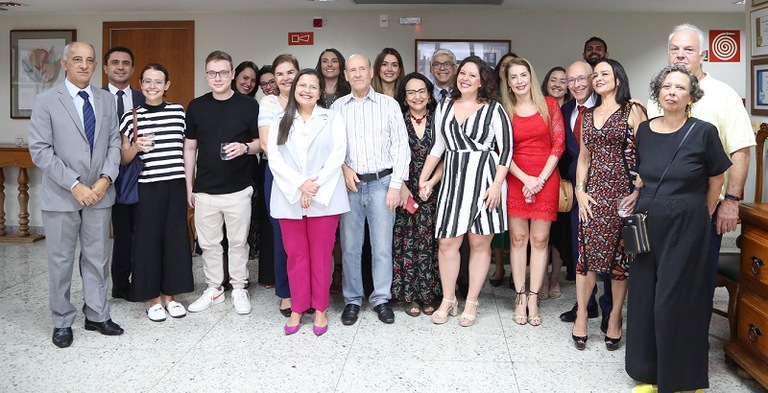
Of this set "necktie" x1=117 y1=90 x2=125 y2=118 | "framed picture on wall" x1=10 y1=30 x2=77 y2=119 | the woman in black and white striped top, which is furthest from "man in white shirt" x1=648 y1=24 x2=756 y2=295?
"framed picture on wall" x1=10 y1=30 x2=77 y2=119

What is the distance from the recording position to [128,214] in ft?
12.6

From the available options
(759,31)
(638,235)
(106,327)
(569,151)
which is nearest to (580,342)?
(638,235)

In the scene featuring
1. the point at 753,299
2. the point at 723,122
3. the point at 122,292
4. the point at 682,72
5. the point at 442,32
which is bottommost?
the point at 122,292

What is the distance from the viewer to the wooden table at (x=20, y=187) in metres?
6.03

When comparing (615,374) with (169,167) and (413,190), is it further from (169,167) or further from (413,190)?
(169,167)

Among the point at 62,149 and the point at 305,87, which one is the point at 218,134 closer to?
the point at 305,87

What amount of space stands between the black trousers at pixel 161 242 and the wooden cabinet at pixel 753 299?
9.76 feet

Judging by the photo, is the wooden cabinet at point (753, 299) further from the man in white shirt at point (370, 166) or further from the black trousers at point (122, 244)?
the black trousers at point (122, 244)

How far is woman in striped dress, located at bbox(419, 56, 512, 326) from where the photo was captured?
3.47 m

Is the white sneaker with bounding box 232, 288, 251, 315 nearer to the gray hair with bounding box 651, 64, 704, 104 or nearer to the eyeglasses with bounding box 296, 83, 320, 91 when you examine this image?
the eyeglasses with bounding box 296, 83, 320, 91

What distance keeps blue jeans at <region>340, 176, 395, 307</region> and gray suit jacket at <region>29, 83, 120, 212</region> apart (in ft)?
4.34

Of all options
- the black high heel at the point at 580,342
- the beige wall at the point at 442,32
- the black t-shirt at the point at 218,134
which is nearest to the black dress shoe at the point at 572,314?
the black high heel at the point at 580,342

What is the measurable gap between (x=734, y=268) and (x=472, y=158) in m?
1.44

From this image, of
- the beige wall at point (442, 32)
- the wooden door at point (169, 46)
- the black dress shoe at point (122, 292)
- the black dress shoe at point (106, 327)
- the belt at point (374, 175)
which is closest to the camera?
the black dress shoe at point (106, 327)
